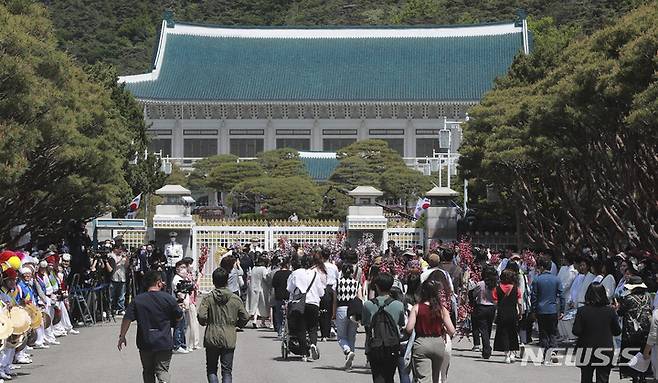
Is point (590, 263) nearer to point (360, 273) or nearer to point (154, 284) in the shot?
point (360, 273)

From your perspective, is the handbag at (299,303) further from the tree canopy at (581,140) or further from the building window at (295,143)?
the building window at (295,143)

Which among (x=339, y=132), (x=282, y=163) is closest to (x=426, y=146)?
(x=339, y=132)

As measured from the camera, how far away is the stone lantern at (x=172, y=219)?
4118 cm

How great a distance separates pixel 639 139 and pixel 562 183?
6.67 meters

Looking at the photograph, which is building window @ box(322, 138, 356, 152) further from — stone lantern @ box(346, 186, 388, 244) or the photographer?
the photographer

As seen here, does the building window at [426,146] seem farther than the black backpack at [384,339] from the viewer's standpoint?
Yes

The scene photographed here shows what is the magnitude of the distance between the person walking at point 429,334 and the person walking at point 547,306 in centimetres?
659

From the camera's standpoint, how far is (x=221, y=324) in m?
15.2

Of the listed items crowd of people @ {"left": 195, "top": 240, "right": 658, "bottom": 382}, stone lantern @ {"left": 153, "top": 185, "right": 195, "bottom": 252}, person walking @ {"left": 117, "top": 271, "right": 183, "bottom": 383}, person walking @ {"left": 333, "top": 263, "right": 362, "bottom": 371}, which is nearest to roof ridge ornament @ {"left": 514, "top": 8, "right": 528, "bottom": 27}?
stone lantern @ {"left": 153, "top": 185, "right": 195, "bottom": 252}

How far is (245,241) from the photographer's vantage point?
42500 millimetres

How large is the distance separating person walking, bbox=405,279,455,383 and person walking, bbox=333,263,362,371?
4913mm

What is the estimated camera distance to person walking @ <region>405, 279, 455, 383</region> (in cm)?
1434

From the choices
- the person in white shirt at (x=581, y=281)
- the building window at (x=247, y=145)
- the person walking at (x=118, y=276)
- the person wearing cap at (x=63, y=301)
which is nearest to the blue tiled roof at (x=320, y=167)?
the building window at (x=247, y=145)

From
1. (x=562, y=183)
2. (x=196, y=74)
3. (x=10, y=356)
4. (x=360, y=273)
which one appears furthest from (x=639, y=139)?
(x=196, y=74)
